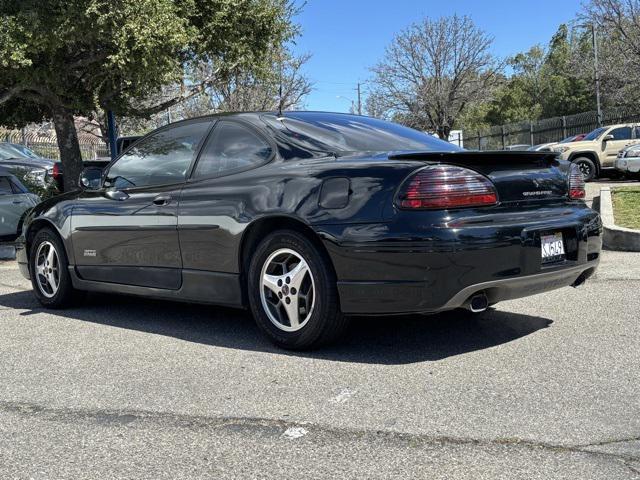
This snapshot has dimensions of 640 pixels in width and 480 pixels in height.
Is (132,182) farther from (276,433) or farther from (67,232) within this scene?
(276,433)

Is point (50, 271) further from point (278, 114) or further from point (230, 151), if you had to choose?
point (278, 114)

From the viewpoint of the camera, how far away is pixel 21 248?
22.0ft

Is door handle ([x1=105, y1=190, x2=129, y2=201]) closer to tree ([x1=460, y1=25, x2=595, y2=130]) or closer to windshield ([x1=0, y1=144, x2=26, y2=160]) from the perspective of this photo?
windshield ([x1=0, y1=144, x2=26, y2=160])

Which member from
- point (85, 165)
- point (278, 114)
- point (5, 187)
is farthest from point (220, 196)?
point (85, 165)

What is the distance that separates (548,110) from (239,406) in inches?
2776

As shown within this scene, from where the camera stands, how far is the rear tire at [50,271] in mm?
6195

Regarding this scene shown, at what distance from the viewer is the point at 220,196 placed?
15.8 feet

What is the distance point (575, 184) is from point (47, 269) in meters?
4.48

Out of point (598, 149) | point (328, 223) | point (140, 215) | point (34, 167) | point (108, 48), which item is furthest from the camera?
point (598, 149)

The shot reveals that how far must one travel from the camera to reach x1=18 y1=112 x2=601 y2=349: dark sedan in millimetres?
3973

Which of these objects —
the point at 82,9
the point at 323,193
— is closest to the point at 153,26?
the point at 82,9

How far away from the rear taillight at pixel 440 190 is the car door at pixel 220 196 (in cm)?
114

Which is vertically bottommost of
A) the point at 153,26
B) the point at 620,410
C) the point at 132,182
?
the point at 620,410

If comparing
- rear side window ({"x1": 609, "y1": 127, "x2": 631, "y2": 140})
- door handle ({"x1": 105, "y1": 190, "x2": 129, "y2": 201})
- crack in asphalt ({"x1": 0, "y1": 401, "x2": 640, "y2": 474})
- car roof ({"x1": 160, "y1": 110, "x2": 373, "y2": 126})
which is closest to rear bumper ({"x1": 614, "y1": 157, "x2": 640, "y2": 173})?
rear side window ({"x1": 609, "y1": 127, "x2": 631, "y2": 140})
